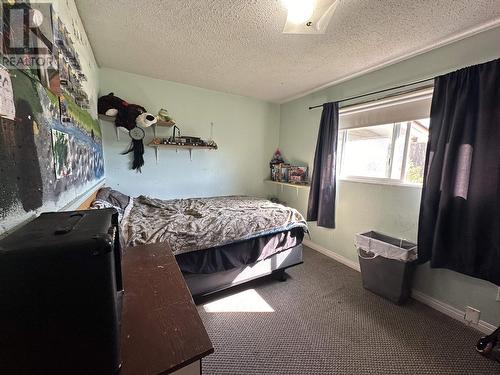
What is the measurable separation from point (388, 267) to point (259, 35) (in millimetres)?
2334

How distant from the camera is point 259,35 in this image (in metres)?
1.76

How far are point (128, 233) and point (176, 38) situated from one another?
1.66 metres

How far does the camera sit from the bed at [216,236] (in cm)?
174

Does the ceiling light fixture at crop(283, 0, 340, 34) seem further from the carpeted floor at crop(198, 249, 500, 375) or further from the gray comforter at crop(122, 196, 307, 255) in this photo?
the carpeted floor at crop(198, 249, 500, 375)

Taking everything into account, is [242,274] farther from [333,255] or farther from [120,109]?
[120,109]

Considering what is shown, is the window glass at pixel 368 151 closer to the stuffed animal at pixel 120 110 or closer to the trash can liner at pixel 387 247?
the trash can liner at pixel 387 247

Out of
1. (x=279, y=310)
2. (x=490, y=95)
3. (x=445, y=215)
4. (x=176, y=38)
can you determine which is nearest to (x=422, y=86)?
(x=490, y=95)

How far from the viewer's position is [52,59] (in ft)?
3.30

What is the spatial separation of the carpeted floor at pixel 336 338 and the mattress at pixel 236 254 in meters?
0.36

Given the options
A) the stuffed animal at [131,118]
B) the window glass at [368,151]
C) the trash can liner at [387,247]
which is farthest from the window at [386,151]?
the stuffed animal at [131,118]

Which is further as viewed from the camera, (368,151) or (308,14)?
(368,151)

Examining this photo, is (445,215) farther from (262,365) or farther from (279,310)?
(262,365)

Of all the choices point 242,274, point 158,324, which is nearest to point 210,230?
point 242,274

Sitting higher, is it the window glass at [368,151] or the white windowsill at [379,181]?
the window glass at [368,151]
